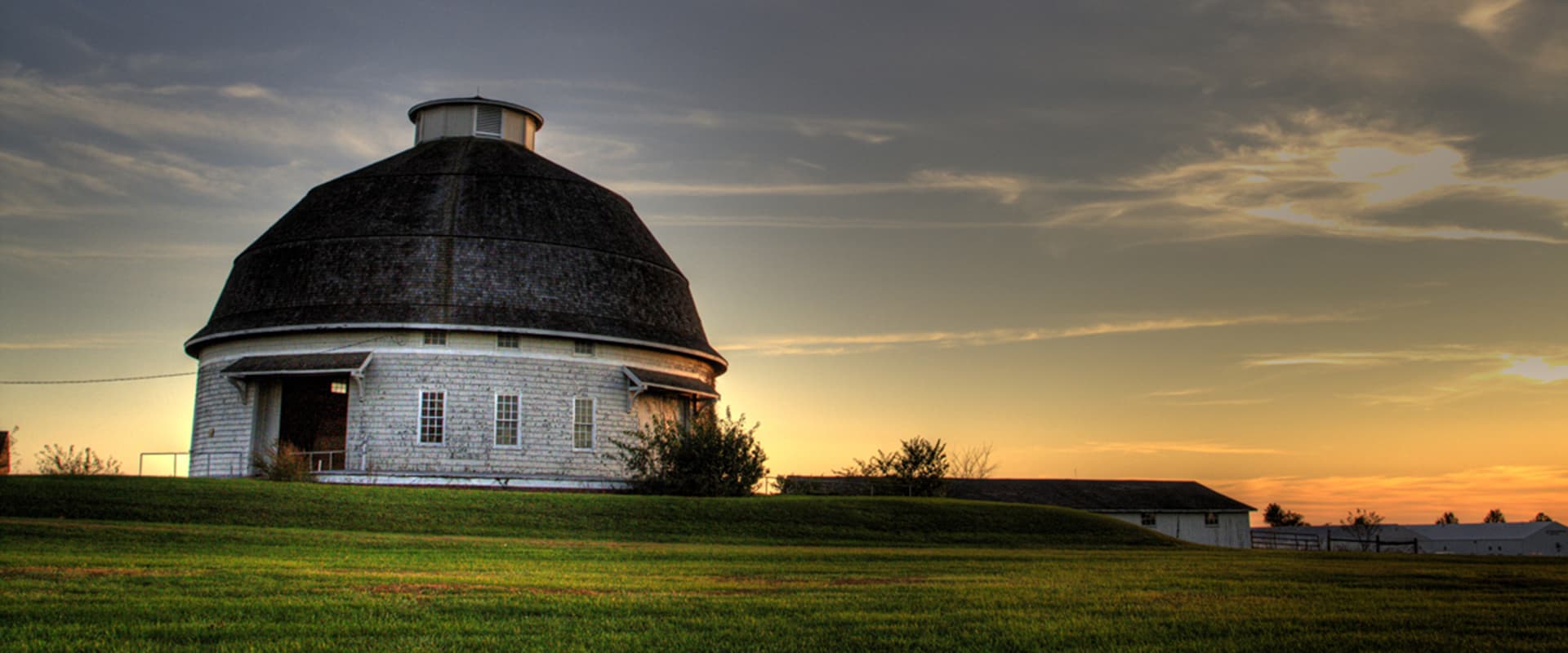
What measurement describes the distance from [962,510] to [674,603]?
19.0 meters

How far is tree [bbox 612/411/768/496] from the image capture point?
102ft

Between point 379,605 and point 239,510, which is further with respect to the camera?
point 239,510

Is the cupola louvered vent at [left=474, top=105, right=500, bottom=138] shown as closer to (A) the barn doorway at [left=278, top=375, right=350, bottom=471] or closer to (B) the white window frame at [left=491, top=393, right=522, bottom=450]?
(A) the barn doorway at [left=278, top=375, right=350, bottom=471]

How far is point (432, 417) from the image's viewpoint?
30625 millimetres

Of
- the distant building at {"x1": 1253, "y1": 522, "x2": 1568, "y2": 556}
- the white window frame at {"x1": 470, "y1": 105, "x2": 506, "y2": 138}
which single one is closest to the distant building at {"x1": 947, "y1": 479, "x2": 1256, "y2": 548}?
the white window frame at {"x1": 470, "y1": 105, "x2": 506, "y2": 138}

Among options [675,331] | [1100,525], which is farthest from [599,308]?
[1100,525]

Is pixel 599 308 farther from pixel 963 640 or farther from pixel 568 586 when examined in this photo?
pixel 963 640

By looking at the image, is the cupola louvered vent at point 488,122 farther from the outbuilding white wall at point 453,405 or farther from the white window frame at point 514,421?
the white window frame at point 514,421

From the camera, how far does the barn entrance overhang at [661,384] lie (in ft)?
109

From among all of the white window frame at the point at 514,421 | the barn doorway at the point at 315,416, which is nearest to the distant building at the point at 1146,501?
the white window frame at the point at 514,421

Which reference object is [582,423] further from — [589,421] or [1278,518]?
[1278,518]

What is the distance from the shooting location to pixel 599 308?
3312 centimetres

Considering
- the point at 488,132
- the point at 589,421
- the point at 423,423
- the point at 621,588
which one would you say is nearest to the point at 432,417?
the point at 423,423

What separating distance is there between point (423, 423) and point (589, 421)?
433 cm
